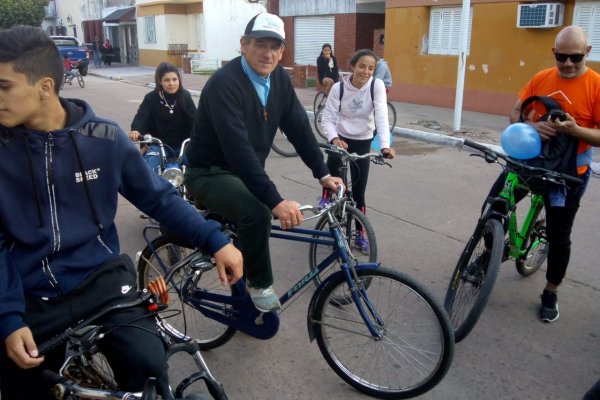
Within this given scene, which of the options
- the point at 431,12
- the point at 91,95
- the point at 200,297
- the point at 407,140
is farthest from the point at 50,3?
the point at 200,297

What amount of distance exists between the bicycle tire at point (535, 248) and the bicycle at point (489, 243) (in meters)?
0.24

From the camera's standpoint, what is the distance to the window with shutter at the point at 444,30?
14070mm

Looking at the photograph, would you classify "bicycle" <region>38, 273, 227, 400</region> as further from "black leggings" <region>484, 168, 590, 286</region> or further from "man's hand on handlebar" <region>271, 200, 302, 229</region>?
"black leggings" <region>484, 168, 590, 286</region>

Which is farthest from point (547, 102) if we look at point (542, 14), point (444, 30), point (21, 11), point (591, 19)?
point (21, 11)

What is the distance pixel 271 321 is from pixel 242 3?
28297mm

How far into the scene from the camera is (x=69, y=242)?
79.6 inches

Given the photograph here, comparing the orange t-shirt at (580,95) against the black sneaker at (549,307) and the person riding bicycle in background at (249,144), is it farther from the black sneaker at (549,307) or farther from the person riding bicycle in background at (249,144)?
the person riding bicycle in background at (249,144)

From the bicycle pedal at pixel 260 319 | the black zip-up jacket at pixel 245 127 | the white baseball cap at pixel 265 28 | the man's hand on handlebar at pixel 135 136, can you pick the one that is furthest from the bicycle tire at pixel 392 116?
the bicycle pedal at pixel 260 319

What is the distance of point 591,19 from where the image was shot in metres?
11.3

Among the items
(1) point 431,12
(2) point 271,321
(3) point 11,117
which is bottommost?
(2) point 271,321

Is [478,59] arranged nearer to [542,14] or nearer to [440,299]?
[542,14]

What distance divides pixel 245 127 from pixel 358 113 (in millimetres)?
2293

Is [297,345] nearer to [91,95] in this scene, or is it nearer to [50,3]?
[91,95]

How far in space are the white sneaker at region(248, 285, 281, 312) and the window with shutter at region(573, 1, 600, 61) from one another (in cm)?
1067
